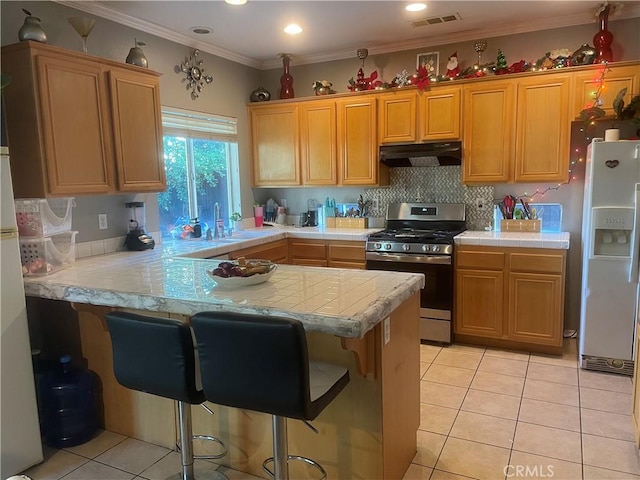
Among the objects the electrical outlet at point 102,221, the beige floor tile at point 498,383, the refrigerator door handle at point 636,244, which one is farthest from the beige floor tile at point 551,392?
the electrical outlet at point 102,221

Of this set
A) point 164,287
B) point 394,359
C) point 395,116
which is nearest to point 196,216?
point 395,116

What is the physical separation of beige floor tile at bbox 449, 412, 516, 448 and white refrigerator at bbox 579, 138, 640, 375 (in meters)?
1.10

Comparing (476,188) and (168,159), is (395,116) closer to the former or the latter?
(476,188)

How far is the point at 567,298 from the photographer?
4.07 m

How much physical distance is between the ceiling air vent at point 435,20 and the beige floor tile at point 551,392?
9.11 feet

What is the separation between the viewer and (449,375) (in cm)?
338

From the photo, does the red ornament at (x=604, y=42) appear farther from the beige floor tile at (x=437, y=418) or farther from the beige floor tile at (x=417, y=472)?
the beige floor tile at (x=417, y=472)

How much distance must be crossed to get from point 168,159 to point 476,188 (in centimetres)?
276

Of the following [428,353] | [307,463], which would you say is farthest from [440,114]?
[307,463]

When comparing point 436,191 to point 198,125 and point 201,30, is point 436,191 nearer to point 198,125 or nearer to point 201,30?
point 198,125

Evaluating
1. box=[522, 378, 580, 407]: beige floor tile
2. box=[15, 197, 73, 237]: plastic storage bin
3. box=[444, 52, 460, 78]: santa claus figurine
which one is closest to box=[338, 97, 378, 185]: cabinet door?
box=[444, 52, 460, 78]: santa claus figurine

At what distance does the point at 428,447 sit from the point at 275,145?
3291 mm

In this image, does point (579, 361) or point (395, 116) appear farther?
point (395, 116)

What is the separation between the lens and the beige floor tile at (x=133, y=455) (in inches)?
95.0
